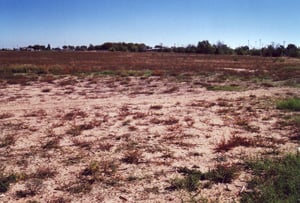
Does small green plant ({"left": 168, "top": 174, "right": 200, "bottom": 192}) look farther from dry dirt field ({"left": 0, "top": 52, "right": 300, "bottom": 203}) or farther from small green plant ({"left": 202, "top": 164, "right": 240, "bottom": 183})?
small green plant ({"left": 202, "top": 164, "right": 240, "bottom": 183})

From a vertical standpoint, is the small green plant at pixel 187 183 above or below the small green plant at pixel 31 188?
above

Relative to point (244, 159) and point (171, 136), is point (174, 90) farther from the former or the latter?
point (244, 159)

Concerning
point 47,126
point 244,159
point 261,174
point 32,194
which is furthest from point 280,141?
point 47,126

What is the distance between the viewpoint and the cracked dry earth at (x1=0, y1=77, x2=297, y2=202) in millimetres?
5855

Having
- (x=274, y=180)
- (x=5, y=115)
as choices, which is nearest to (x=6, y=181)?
(x=274, y=180)

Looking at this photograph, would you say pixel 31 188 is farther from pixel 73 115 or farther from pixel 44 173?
pixel 73 115

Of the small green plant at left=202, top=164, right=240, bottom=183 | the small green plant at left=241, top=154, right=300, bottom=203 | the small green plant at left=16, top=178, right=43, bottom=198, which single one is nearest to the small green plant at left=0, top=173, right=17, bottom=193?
the small green plant at left=16, top=178, right=43, bottom=198

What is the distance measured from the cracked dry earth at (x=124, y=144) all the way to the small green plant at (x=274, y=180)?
0.26m

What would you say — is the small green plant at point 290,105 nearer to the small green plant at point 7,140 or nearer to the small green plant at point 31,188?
the small green plant at point 7,140

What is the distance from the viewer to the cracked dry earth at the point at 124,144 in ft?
19.2

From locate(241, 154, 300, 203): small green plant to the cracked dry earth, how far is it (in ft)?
0.84

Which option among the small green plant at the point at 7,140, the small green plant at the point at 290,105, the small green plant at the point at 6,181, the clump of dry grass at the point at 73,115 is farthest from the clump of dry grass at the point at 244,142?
the clump of dry grass at the point at 73,115

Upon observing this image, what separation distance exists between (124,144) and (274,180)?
12.7 feet

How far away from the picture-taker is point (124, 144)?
339 inches
